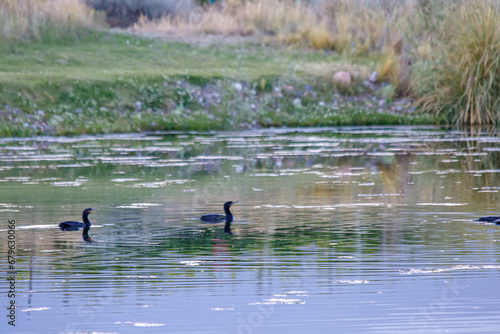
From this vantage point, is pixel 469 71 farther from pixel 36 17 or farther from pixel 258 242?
pixel 258 242

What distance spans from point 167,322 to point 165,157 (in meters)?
13.6

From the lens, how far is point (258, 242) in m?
11.5

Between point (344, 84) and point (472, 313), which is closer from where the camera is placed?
point (472, 313)

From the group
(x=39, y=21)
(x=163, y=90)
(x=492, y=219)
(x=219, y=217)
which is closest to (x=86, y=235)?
(x=219, y=217)

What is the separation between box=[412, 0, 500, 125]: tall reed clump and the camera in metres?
27.8

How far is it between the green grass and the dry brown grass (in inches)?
22.3

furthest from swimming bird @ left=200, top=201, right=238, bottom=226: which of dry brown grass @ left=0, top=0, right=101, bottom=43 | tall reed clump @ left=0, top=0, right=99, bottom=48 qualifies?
dry brown grass @ left=0, top=0, right=101, bottom=43

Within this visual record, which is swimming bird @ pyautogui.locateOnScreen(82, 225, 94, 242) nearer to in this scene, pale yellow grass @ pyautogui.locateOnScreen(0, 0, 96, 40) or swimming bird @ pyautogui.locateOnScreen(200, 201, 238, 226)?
swimming bird @ pyautogui.locateOnScreen(200, 201, 238, 226)

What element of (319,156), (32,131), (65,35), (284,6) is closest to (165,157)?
(319,156)

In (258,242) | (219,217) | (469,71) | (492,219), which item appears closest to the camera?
(258,242)

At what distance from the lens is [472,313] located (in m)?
8.16

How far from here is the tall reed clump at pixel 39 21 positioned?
32750mm

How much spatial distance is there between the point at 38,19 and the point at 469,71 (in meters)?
13.6

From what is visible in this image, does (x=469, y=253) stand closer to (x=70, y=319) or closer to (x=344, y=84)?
(x=70, y=319)
